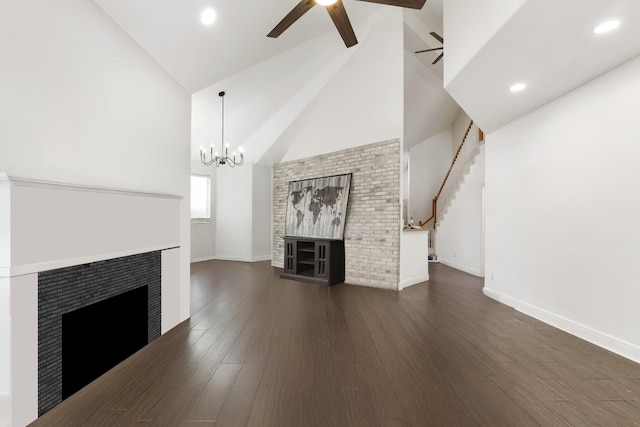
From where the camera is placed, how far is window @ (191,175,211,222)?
23.4 ft

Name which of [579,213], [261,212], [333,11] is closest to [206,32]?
[333,11]

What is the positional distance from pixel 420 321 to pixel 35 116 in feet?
12.0

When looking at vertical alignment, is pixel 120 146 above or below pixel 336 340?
above

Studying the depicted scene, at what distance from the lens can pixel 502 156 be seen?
12.2 feet

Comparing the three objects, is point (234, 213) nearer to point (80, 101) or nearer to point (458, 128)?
point (80, 101)

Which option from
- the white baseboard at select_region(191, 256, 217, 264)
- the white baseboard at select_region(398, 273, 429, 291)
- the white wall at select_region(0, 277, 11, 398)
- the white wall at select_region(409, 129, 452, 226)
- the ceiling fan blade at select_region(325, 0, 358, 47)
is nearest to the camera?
the white wall at select_region(0, 277, 11, 398)

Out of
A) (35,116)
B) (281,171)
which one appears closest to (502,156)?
(281,171)

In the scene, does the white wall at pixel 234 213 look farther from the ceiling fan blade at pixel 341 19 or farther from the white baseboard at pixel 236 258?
the ceiling fan blade at pixel 341 19

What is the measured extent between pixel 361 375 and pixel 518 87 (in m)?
3.19

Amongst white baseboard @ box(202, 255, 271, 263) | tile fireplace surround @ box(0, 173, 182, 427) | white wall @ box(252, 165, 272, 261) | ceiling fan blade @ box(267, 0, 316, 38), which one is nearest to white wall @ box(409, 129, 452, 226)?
white wall @ box(252, 165, 272, 261)

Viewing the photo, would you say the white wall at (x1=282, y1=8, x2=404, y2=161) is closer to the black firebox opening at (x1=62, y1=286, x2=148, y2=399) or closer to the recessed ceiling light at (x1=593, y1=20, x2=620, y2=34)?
A: the recessed ceiling light at (x1=593, y1=20, x2=620, y2=34)

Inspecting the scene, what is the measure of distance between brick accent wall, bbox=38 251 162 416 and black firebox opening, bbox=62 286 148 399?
5 cm

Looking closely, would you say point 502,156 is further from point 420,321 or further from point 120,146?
point 120,146

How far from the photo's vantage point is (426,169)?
28.0 feet
